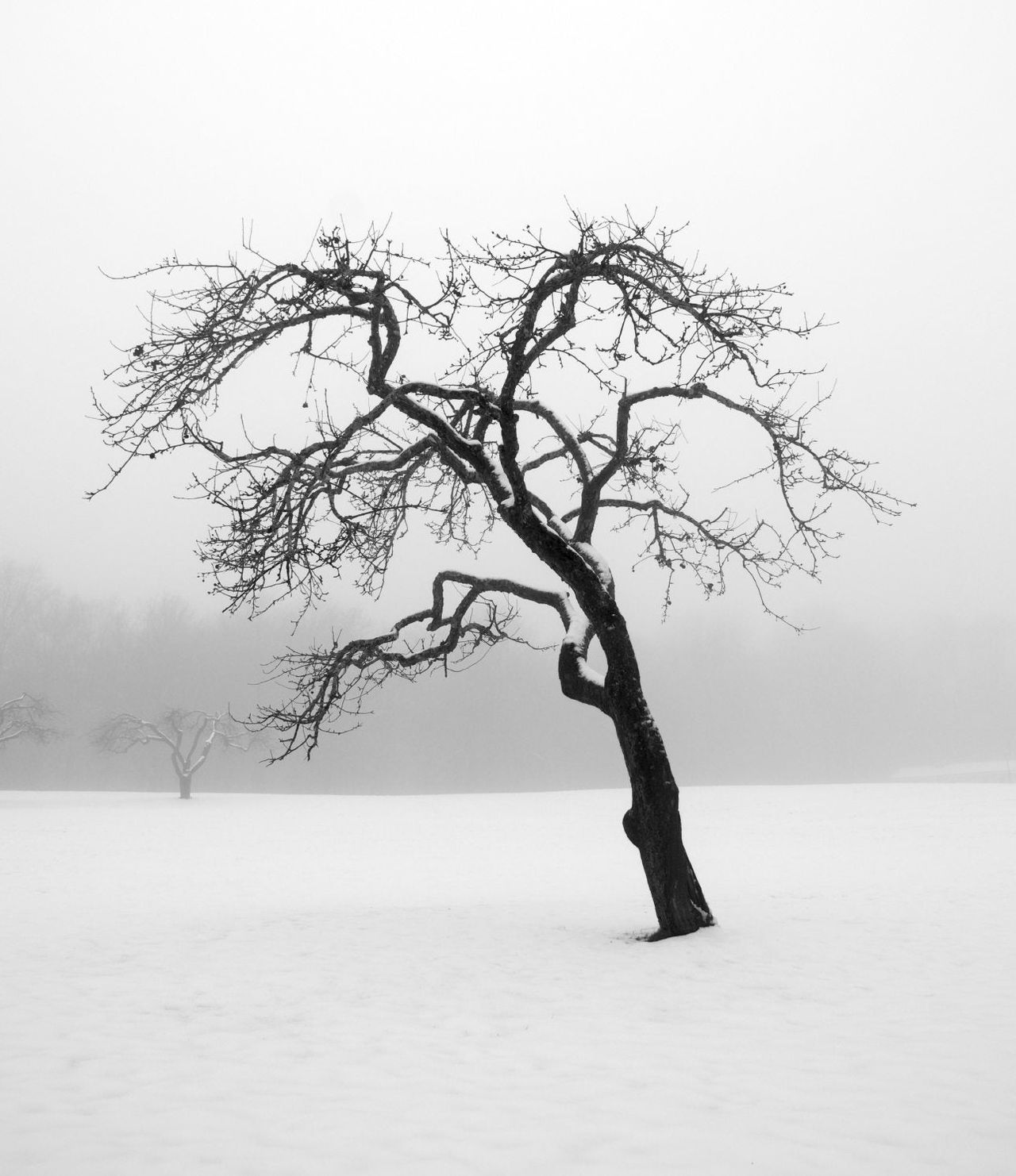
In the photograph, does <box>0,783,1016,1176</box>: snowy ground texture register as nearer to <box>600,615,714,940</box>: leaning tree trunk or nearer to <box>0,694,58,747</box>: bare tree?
<box>600,615,714,940</box>: leaning tree trunk

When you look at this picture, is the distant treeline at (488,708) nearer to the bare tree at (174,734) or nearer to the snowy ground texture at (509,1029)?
the bare tree at (174,734)

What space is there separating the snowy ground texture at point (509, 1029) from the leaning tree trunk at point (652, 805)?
354 millimetres

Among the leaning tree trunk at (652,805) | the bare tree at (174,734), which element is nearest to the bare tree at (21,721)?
the bare tree at (174,734)

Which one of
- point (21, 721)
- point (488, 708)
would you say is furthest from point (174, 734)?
point (488, 708)

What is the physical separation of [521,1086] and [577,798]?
31.9 meters

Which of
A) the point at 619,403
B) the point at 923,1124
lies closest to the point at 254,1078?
the point at 923,1124

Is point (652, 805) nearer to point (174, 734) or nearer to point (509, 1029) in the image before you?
point (509, 1029)

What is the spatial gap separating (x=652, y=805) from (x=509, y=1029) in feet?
11.7

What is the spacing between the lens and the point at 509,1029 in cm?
606

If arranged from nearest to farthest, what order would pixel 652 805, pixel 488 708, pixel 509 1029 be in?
1. pixel 509 1029
2. pixel 652 805
3. pixel 488 708

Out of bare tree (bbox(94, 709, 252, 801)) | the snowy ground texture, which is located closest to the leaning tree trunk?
the snowy ground texture

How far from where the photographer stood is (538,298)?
31.0 ft

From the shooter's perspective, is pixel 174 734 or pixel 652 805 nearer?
pixel 652 805

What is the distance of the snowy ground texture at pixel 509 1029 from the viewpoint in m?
4.09
